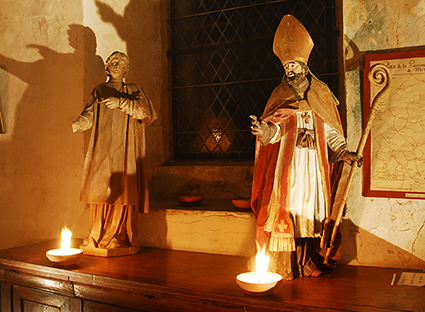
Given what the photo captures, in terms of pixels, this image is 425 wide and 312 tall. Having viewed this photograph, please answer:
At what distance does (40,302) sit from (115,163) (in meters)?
1.10

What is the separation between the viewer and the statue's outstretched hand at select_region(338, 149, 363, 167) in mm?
2305

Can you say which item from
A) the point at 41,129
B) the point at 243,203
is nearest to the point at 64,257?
the point at 243,203

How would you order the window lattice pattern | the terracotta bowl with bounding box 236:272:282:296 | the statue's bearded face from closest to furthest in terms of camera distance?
1. the terracotta bowl with bounding box 236:272:282:296
2. the statue's bearded face
3. the window lattice pattern

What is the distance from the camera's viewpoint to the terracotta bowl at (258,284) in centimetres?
208

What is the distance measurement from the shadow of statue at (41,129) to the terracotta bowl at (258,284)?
2101 millimetres

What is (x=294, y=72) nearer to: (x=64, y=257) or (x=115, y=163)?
(x=115, y=163)

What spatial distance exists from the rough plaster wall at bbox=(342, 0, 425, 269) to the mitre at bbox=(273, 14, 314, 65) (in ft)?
1.74

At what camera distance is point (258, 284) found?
6.82 ft

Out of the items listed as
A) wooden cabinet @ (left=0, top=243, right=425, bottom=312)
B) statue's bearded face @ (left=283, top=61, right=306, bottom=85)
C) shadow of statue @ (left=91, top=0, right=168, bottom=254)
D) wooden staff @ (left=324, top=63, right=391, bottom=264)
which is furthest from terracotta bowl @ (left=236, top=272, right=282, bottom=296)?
shadow of statue @ (left=91, top=0, right=168, bottom=254)

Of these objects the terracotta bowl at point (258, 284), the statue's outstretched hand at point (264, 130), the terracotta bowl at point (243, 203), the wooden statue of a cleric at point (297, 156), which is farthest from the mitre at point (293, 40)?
the terracotta bowl at point (258, 284)

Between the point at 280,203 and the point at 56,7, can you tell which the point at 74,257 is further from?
the point at 56,7

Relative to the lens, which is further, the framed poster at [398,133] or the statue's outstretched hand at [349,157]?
the framed poster at [398,133]

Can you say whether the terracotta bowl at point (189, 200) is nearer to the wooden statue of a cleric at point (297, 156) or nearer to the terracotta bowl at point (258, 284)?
the wooden statue of a cleric at point (297, 156)

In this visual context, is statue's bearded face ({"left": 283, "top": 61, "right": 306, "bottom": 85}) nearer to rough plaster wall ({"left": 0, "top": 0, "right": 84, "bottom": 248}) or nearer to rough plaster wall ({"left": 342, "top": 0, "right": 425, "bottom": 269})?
rough plaster wall ({"left": 342, "top": 0, "right": 425, "bottom": 269})
